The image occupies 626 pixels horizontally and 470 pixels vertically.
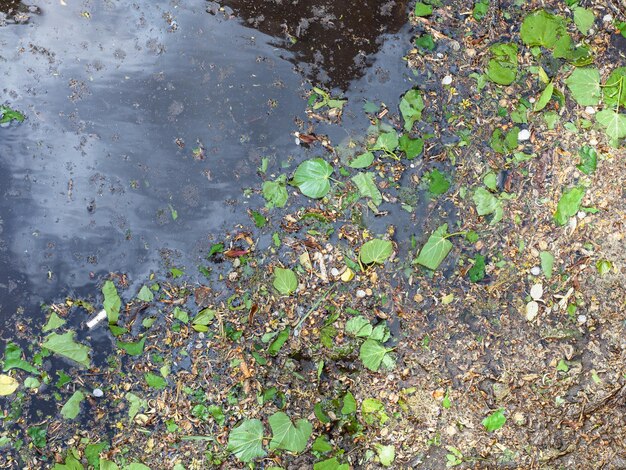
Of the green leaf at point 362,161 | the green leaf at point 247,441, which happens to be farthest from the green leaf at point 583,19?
the green leaf at point 247,441

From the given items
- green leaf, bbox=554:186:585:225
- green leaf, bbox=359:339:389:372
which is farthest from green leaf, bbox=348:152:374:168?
green leaf, bbox=554:186:585:225

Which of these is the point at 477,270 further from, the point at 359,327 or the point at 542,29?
the point at 542,29

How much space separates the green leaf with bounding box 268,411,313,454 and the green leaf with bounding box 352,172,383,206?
109cm

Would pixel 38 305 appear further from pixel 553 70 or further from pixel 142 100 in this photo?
pixel 553 70

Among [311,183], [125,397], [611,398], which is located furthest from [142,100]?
[611,398]

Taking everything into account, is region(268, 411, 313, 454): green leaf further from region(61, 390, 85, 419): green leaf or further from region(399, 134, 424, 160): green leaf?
region(399, 134, 424, 160): green leaf

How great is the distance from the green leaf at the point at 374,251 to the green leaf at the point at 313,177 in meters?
0.33

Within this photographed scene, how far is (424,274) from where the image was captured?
2219 mm

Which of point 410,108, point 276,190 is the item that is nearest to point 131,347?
point 276,190

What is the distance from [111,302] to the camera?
2.15 metres

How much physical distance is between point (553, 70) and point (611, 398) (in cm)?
159

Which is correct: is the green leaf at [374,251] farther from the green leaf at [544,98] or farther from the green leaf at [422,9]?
the green leaf at [422,9]

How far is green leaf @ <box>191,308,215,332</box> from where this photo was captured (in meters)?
2.17

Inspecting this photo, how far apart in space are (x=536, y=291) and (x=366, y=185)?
96 cm
